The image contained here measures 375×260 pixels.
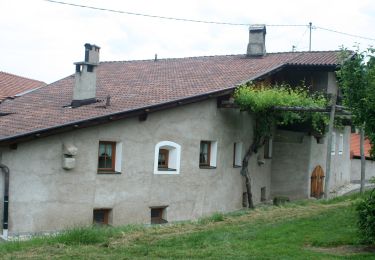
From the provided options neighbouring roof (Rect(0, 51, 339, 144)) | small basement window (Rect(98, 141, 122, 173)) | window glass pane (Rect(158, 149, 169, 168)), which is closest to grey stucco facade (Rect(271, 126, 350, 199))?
neighbouring roof (Rect(0, 51, 339, 144))

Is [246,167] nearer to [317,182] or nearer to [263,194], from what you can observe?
[263,194]

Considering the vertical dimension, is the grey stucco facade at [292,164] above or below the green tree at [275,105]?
below

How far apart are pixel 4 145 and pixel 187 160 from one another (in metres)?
5.68

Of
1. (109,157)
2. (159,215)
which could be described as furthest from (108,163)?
(159,215)

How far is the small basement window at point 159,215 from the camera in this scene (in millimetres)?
15838

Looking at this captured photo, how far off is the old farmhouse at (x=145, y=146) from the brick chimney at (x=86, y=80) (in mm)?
32

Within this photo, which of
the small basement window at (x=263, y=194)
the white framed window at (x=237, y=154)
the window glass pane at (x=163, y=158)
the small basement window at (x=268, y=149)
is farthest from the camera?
the small basement window at (x=268, y=149)

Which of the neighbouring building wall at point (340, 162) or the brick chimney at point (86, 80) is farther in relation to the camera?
the neighbouring building wall at point (340, 162)

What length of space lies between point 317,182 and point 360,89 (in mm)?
15021

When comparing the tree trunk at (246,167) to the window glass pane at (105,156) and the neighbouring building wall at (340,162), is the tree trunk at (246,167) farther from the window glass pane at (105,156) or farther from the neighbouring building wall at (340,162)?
the neighbouring building wall at (340,162)

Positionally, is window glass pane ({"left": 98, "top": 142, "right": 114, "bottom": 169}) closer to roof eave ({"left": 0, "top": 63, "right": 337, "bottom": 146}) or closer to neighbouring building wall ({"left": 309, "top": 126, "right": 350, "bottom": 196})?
roof eave ({"left": 0, "top": 63, "right": 337, "bottom": 146})

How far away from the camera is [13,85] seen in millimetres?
24625

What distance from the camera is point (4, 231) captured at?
1266 cm

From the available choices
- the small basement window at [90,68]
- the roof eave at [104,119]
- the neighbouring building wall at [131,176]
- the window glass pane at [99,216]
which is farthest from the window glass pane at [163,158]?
the small basement window at [90,68]
